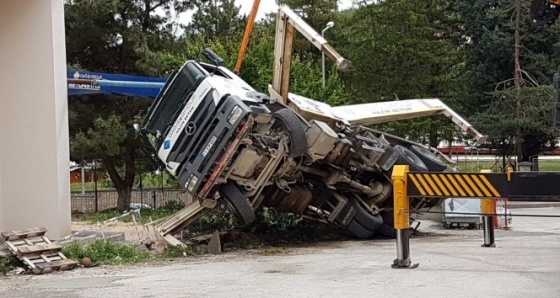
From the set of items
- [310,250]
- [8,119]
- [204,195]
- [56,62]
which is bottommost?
[310,250]

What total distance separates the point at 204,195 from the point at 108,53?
45.9 ft

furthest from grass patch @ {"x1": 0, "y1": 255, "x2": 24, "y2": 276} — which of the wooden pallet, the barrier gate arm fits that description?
the barrier gate arm

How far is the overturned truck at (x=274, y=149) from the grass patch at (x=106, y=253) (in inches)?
46.6

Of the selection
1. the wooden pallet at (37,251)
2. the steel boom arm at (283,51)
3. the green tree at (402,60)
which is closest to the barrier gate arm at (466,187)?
the wooden pallet at (37,251)

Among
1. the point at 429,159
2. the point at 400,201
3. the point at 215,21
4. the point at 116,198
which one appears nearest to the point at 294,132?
the point at 400,201

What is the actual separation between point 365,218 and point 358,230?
33cm

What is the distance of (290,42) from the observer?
15703mm

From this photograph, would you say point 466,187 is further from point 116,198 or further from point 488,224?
point 116,198

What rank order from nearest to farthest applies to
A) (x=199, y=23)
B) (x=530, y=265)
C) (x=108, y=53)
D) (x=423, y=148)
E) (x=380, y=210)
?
1. (x=530, y=265)
2. (x=380, y=210)
3. (x=423, y=148)
4. (x=108, y=53)
5. (x=199, y=23)

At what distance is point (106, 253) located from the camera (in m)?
13.1

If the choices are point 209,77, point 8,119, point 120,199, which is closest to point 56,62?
point 8,119

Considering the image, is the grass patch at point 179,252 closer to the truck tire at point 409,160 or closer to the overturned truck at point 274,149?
the overturned truck at point 274,149

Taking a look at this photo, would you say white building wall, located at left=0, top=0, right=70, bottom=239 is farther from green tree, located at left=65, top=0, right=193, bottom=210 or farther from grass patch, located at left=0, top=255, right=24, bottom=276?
green tree, located at left=65, top=0, right=193, bottom=210

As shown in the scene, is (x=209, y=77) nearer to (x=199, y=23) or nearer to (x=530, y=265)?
(x=530, y=265)
